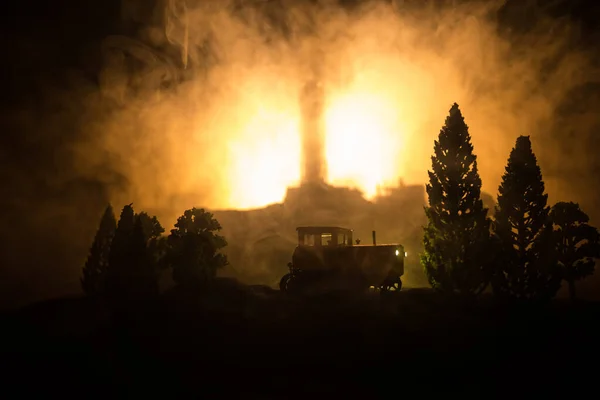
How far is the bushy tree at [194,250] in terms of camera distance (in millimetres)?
41281

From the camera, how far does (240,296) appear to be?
3503 centimetres

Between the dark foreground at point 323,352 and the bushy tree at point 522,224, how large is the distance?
3316 mm

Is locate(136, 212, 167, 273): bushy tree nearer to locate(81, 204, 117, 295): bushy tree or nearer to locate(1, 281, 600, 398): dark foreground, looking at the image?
locate(81, 204, 117, 295): bushy tree

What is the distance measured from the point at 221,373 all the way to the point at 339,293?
13.9 meters

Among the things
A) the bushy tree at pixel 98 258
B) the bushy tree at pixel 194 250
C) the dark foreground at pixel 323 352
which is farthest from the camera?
the bushy tree at pixel 98 258

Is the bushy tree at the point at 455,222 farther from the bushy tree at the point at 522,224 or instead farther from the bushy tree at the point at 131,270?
the bushy tree at the point at 131,270

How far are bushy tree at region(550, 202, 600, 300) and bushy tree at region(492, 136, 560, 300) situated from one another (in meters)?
2.00

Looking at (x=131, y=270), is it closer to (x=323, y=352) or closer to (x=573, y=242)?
(x=323, y=352)

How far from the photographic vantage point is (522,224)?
3481cm

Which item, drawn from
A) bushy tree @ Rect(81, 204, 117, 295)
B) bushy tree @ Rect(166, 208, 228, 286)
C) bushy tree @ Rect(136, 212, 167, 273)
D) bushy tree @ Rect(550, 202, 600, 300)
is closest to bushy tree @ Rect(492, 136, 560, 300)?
bushy tree @ Rect(550, 202, 600, 300)

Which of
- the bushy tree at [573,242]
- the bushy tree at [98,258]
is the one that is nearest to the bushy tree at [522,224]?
the bushy tree at [573,242]

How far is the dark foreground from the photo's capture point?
54.1 feet

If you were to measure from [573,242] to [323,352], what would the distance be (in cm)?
2912

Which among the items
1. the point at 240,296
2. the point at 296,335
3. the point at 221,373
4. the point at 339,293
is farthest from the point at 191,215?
the point at 221,373
